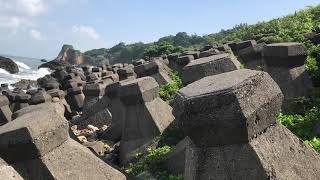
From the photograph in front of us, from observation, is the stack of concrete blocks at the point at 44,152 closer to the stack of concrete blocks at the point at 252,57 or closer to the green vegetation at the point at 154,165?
the green vegetation at the point at 154,165

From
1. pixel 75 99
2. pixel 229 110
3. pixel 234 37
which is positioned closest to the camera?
pixel 229 110

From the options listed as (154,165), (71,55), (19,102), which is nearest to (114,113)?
(154,165)

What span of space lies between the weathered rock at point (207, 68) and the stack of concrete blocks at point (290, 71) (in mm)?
578

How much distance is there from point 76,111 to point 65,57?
301 feet

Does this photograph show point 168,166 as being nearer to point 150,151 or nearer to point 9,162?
point 150,151

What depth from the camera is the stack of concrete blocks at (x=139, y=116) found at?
8.23 m

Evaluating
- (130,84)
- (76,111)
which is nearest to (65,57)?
(76,111)

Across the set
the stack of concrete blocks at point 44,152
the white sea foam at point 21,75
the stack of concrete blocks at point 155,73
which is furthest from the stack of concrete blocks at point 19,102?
the white sea foam at point 21,75

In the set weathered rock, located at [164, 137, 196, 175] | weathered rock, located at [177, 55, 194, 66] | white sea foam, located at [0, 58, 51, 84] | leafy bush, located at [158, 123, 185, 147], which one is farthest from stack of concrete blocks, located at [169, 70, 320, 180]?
white sea foam, located at [0, 58, 51, 84]

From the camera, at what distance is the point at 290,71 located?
7.56m

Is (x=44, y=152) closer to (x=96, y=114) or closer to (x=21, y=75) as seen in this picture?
(x=96, y=114)

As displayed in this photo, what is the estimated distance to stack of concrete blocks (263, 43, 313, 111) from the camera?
7.42 m

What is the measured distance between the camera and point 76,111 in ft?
52.5

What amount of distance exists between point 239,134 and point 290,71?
418 cm
